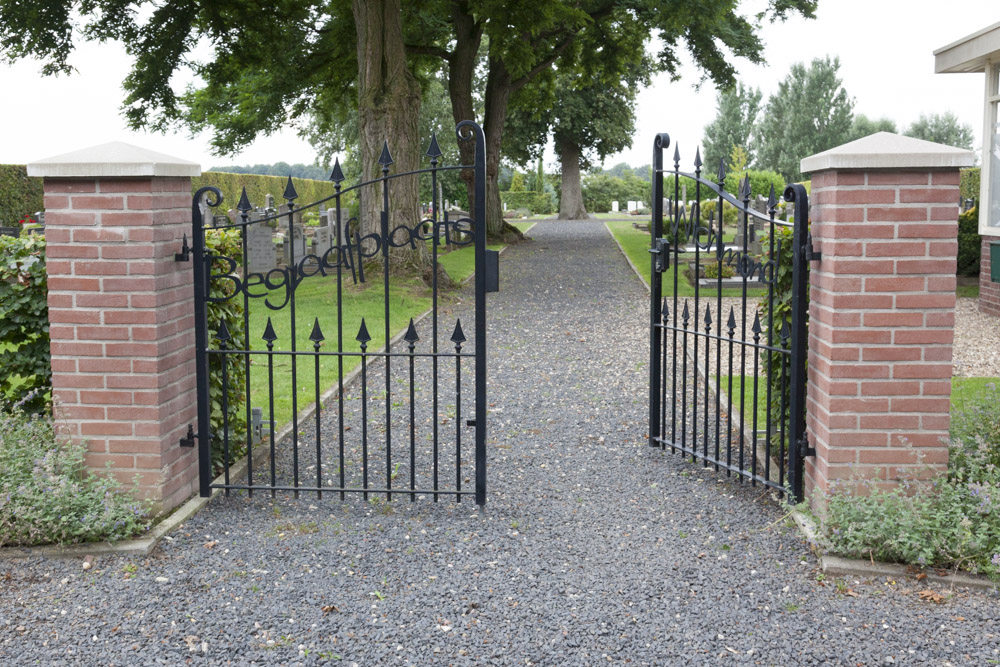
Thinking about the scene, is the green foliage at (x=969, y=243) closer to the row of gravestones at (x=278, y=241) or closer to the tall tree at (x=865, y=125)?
the row of gravestones at (x=278, y=241)

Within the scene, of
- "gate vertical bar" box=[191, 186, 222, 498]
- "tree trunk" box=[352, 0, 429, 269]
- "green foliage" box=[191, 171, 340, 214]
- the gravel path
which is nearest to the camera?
the gravel path

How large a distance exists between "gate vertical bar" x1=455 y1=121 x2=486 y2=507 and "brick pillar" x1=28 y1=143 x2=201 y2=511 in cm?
150

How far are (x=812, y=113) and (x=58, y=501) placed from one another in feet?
175

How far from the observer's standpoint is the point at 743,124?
55625 millimetres

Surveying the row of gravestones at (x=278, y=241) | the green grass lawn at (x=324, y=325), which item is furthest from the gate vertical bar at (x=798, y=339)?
the row of gravestones at (x=278, y=241)

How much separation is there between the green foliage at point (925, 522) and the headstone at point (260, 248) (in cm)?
1313

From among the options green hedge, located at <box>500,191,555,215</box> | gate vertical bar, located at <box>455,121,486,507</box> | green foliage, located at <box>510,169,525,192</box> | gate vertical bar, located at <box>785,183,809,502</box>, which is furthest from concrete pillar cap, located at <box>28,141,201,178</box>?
green foliage, located at <box>510,169,525,192</box>

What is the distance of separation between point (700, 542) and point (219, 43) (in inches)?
665

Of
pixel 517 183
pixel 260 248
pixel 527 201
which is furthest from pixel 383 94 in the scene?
pixel 517 183

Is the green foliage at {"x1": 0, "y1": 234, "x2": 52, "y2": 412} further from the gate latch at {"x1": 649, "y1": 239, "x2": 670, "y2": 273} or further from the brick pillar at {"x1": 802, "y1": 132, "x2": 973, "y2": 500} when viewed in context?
the brick pillar at {"x1": 802, "y1": 132, "x2": 973, "y2": 500}

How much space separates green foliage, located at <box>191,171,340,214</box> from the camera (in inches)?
1037

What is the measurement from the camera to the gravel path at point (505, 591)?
343cm

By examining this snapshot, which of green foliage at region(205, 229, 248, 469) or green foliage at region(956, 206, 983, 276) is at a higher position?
green foliage at region(956, 206, 983, 276)

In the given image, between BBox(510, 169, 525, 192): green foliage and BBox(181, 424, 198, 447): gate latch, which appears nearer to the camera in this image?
BBox(181, 424, 198, 447): gate latch
